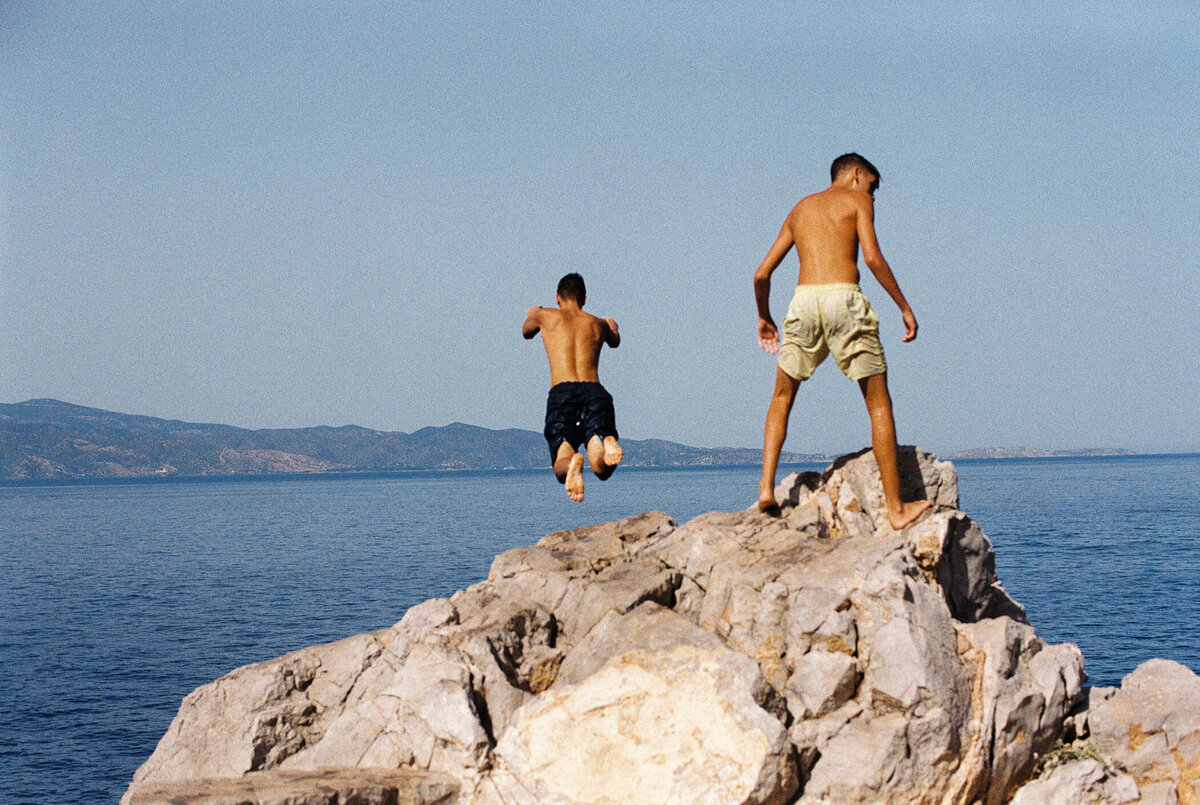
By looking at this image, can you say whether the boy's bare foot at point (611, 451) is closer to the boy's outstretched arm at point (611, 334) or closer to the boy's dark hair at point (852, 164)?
the boy's outstretched arm at point (611, 334)

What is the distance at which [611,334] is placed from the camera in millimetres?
13805

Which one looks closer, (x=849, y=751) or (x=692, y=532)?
(x=849, y=751)

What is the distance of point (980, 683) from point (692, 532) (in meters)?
3.60

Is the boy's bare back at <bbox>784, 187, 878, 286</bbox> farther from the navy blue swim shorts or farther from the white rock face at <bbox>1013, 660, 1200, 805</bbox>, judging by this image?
the white rock face at <bbox>1013, 660, 1200, 805</bbox>

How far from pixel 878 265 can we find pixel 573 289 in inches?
149

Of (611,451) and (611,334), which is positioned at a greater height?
(611,334)

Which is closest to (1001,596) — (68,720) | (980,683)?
(980,683)

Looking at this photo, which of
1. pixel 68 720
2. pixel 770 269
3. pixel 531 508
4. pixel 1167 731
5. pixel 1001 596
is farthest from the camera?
pixel 531 508

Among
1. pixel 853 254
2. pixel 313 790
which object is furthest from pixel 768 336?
pixel 313 790

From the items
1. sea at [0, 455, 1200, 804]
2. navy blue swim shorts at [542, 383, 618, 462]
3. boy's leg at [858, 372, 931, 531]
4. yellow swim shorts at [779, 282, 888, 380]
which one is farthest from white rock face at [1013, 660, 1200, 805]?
sea at [0, 455, 1200, 804]

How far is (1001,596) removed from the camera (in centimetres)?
1385

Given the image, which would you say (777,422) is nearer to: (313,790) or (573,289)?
(573,289)

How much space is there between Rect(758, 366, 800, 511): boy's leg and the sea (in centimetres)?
1652

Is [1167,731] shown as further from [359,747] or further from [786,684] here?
[359,747]
